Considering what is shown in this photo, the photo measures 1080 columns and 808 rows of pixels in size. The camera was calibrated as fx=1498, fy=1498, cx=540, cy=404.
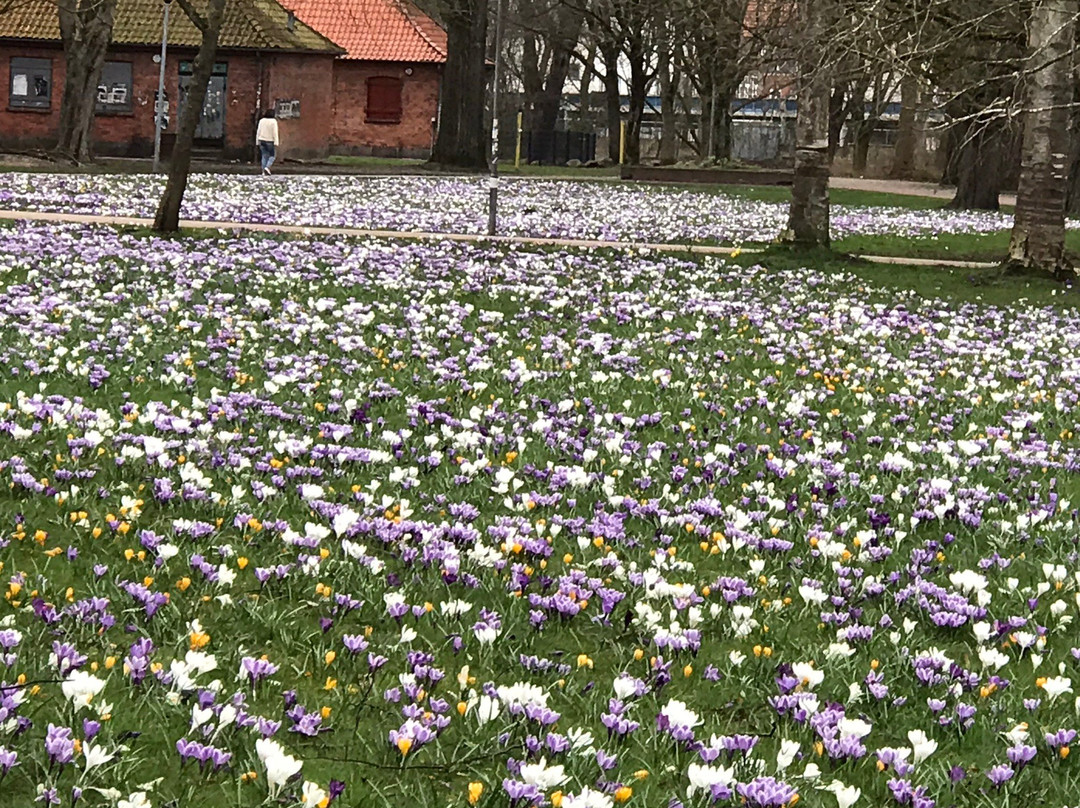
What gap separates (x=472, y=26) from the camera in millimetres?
44688

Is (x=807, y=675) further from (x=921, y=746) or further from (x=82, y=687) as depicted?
(x=82, y=687)

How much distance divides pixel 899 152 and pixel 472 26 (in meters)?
27.3

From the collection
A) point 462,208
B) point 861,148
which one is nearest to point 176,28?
point 462,208

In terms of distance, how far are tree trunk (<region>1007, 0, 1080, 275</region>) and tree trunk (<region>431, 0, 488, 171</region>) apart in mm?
27822

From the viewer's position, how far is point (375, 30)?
60094 mm

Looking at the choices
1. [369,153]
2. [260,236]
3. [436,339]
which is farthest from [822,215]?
[369,153]

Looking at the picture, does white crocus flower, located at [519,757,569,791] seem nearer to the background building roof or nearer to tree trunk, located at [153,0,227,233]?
tree trunk, located at [153,0,227,233]

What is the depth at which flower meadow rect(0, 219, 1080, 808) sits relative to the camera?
11.8ft

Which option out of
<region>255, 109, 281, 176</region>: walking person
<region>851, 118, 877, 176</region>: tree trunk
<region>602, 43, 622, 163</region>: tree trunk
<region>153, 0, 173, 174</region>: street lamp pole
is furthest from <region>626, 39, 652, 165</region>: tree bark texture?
<region>153, 0, 173, 174</region>: street lamp pole

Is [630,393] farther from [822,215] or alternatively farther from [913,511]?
[822,215]

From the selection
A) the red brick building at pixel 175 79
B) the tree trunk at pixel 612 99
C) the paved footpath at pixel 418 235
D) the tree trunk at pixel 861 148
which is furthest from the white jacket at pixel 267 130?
the tree trunk at pixel 861 148

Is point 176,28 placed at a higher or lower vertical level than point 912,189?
higher

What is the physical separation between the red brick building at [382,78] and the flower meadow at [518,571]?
50063 millimetres

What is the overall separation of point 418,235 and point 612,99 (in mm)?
47555
